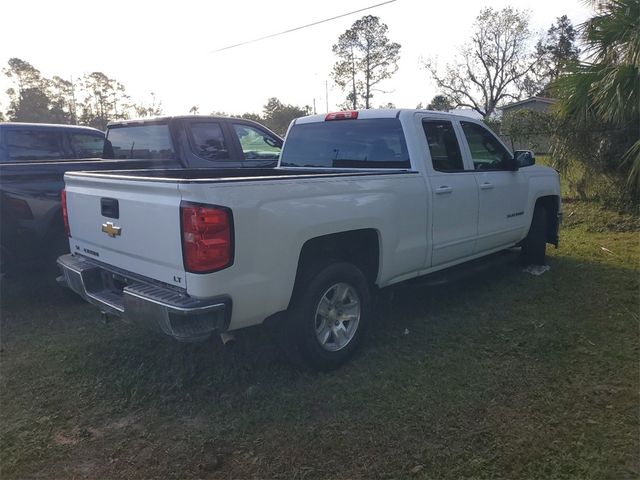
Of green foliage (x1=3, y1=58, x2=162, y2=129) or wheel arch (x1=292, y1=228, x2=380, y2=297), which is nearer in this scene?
wheel arch (x1=292, y1=228, x2=380, y2=297)

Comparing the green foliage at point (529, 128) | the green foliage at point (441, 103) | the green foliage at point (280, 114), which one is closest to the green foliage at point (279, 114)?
the green foliage at point (280, 114)

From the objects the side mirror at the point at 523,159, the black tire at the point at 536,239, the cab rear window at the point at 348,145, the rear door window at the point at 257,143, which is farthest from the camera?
the rear door window at the point at 257,143

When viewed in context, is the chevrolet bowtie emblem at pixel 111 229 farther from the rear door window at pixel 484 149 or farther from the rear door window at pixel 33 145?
the rear door window at pixel 33 145

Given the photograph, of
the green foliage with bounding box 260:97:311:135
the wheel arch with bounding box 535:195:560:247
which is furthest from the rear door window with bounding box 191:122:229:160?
the green foliage with bounding box 260:97:311:135

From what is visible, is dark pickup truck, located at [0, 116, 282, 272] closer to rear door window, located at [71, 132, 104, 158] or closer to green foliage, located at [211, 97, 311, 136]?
rear door window, located at [71, 132, 104, 158]

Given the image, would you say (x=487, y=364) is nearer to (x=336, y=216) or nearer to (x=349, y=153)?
(x=336, y=216)

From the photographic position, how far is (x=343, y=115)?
4863 millimetres

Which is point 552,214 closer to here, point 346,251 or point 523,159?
point 523,159

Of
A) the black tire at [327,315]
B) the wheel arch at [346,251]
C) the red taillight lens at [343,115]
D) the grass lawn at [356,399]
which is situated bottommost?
the grass lawn at [356,399]

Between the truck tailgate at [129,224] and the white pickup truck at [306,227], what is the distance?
1cm

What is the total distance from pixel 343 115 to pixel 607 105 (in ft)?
15.8

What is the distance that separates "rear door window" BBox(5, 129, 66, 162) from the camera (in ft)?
23.7

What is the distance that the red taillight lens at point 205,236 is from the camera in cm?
286

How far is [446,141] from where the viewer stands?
4836 mm
